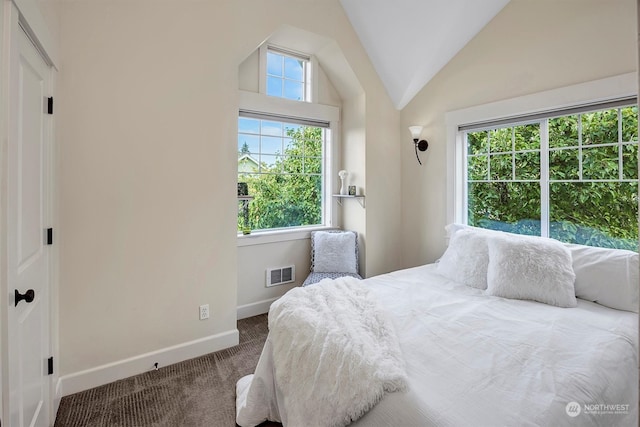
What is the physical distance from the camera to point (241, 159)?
3.24 m

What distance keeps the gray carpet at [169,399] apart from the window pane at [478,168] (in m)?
2.62

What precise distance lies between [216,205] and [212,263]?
47 centimetres

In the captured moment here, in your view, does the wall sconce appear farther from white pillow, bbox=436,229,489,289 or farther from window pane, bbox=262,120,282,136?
window pane, bbox=262,120,282,136

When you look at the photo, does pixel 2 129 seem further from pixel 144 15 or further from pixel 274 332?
pixel 144 15

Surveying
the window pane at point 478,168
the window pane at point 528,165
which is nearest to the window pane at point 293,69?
the window pane at point 478,168

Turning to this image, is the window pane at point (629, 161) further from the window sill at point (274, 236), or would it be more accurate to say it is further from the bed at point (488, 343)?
the window sill at point (274, 236)

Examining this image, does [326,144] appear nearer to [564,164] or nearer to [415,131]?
[415,131]

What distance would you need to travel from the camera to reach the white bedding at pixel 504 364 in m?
1.07

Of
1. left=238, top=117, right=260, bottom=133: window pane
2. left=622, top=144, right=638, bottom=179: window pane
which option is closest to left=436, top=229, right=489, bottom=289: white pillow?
left=622, top=144, right=638, bottom=179: window pane

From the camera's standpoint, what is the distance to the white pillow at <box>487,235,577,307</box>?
200cm

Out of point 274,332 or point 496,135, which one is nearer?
point 274,332

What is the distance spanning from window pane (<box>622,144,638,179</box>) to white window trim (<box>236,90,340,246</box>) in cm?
249

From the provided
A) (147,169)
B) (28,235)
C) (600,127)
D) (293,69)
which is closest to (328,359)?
(28,235)

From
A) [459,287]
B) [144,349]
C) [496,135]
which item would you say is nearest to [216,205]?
[144,349]
